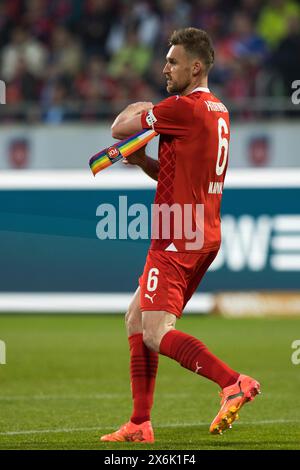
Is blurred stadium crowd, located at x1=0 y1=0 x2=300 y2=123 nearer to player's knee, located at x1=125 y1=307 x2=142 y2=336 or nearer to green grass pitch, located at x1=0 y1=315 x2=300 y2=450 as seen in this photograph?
green grass pitch, located at x1=0 y1=315 x2=300 y2=450

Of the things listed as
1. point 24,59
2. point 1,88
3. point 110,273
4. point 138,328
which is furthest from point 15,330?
point 138,328

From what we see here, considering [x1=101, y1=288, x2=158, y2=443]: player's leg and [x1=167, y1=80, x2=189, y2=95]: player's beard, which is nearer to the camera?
[x1=167, y1=80, x2=189, y2=95]: player's beard

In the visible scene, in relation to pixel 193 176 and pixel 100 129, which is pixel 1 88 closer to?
pixel 100 129

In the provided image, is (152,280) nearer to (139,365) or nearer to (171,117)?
(139,365)

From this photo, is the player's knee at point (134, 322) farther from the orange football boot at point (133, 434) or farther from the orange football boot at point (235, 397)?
the orange football boot at point (235, 397)

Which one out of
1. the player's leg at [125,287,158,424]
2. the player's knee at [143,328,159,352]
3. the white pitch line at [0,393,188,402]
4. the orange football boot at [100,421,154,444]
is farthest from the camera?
the white pitch line at [0,393,188,402]

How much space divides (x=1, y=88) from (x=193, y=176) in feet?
29.4

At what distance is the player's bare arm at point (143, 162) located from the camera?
7027mm

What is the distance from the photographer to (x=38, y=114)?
17672 mm

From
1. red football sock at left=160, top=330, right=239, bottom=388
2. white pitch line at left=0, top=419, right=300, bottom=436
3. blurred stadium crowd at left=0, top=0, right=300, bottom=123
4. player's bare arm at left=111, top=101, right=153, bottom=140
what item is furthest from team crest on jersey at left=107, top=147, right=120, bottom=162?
blurred stadium crowd at left=0, top=0, right=300, bottom=123

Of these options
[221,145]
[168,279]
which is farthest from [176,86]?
[168,279]

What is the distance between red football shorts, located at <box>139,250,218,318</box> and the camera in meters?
6.75

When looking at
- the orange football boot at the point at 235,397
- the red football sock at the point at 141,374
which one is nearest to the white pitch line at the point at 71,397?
the red football sock at the point at 141,374

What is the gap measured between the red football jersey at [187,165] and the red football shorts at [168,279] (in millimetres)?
53
